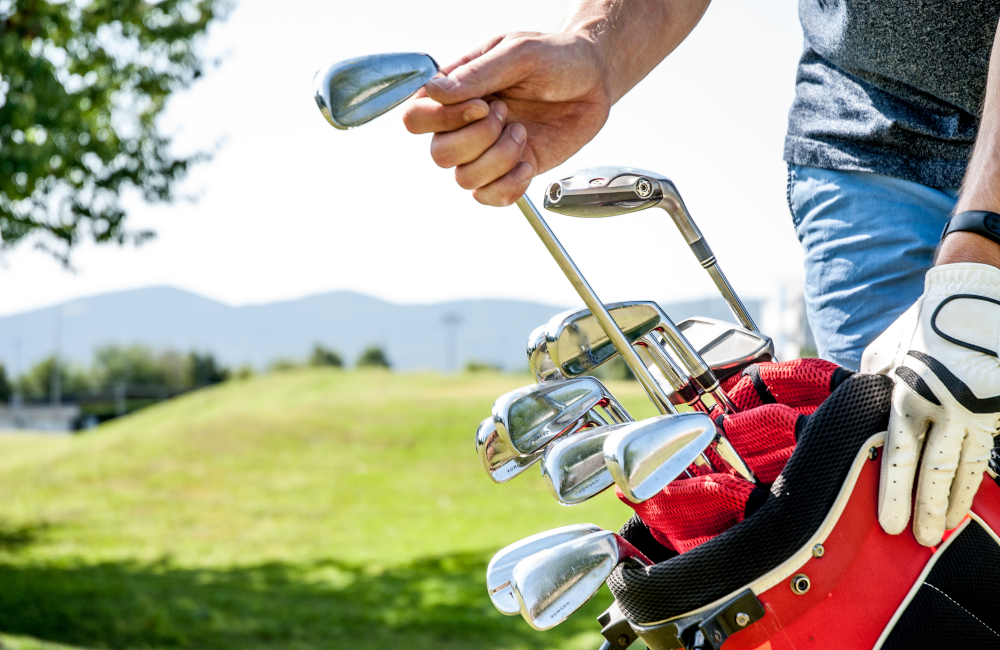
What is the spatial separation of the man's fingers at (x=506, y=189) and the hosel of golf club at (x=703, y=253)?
0.33m

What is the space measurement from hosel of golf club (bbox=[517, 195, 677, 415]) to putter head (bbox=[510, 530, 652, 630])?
206 millimetres

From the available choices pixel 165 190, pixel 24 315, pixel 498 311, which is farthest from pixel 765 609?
pixel 24 315

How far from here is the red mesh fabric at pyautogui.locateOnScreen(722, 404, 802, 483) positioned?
3.41ft

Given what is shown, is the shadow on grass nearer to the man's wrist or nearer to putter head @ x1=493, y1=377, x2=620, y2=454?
putter head @ x1=493, y1=377, x2=620, y2=454

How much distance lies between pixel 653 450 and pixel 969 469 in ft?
1.21

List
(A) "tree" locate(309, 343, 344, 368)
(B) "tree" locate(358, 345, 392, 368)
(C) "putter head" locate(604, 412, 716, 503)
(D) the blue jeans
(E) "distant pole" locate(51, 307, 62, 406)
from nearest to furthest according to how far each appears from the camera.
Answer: (C) "putter head" locate(604, 412, 716, 503) → (D) the blue jeans → (A) "tree" locate(309, 343, 344, 368) → (B) "tree" locate(358, 345, 392, 368) → (E) "distant pole" locate(51, 307, 62, 406)

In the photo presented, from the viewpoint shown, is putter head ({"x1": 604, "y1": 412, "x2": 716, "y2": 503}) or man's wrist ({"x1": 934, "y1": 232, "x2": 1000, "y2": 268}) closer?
putter head ({"x1": 604, "y1": 412, "x2": 716, "y2": 503})

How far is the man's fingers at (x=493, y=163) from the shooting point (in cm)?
105

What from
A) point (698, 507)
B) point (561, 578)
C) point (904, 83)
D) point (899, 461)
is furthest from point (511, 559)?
point (904, 83)

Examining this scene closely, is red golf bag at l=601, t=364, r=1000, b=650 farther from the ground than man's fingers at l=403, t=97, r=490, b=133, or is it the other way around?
man's fingers at l=403, t=97, r=490, b=133

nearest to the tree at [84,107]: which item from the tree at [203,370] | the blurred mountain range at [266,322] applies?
the tree at [203,370]

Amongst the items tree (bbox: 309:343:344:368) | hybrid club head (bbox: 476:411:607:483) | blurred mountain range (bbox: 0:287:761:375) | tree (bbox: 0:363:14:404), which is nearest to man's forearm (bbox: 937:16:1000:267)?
hybrid club head (bbox: 476:411:607:483)

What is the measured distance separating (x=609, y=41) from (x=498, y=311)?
86085mm

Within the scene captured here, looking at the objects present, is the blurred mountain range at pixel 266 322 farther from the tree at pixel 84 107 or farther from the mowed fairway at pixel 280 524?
the tree at pixel 84 107
